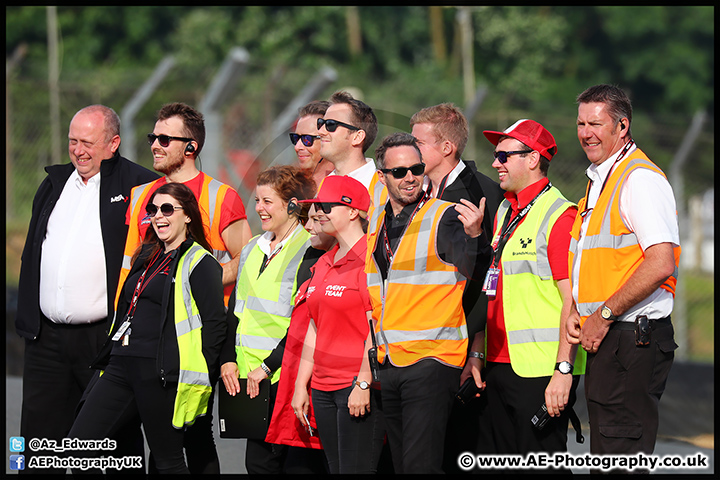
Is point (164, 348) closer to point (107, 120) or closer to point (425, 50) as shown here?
point (107, 120)

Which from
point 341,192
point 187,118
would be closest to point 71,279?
point 187,118

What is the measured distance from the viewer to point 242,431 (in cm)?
496

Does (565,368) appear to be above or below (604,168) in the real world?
below

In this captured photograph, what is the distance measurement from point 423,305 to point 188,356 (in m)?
1.38

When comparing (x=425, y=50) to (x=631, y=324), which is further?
(x=425, y=50)

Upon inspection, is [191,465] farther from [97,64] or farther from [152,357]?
[97,64]

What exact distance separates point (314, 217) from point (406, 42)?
2660 centimetres

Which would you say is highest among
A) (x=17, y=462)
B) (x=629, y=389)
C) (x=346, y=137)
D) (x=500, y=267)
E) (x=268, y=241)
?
(x=346, y=137)

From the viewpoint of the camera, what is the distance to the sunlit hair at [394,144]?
14.8 ft

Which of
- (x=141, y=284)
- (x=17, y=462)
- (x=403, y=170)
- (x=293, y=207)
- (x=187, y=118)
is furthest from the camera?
(x=17, y=462)

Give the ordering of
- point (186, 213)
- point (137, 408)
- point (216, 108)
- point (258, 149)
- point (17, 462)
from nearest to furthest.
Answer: point (137, 408) → point (186, 213) → point (17, 462) → point (216, 108) → point (258, 149)

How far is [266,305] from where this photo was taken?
5.04 meters

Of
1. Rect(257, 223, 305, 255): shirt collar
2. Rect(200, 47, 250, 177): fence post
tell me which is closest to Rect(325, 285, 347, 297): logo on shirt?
Rect(257, 223, 305, 255): shirt collar

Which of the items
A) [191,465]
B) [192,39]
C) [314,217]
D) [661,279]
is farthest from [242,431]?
[192,39]
